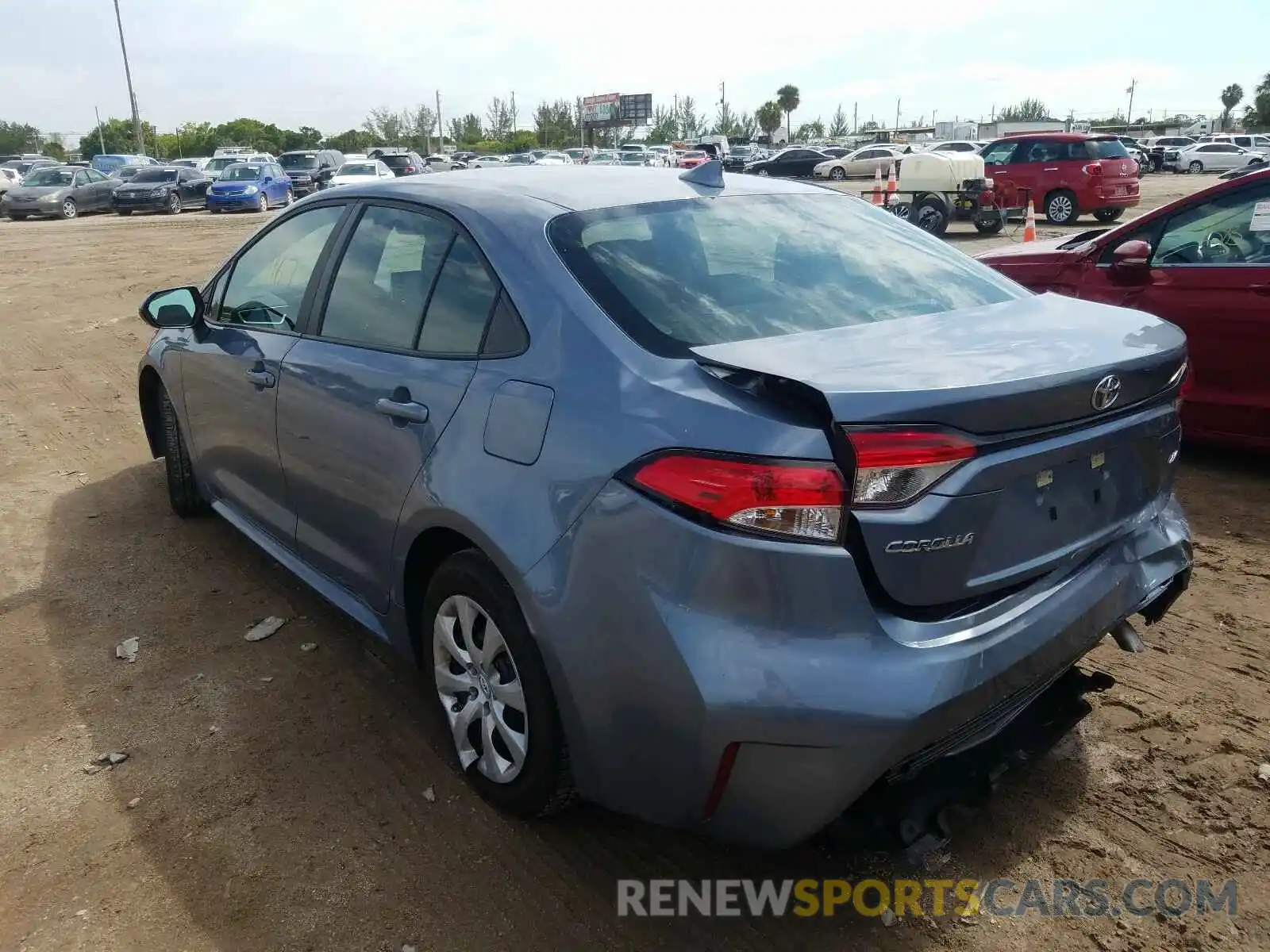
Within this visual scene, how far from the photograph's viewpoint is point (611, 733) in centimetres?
221

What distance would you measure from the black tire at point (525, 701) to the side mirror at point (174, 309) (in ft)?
7.60

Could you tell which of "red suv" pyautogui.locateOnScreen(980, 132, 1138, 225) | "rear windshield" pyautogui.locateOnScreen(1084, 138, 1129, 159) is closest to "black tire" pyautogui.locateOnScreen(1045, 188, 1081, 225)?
"red suv" pyautogui.locateOnScreen(980, 132, 1138, 225)

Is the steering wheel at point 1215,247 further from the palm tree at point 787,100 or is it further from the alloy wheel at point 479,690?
the palm tree at point 787,100

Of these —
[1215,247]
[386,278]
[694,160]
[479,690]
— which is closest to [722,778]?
[479,690]

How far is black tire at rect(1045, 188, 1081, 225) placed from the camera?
63.8 ft

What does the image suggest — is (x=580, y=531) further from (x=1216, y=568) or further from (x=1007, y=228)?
(x=1007, y=228)

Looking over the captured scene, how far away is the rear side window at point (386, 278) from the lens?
9.79ft

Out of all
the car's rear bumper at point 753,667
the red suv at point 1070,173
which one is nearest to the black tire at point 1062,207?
the red suv at point 1070,173

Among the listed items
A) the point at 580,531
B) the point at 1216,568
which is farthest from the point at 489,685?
the point at 1216,568

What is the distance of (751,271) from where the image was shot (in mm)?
2725

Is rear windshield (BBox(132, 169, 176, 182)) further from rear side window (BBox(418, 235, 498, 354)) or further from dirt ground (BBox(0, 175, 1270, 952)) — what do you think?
rear side window (BBox(418, 235, 498, 354))

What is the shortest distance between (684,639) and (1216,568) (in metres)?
3.16

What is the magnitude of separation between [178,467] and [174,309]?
0.97 meters

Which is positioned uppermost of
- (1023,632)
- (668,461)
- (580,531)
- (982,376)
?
(982,376)
